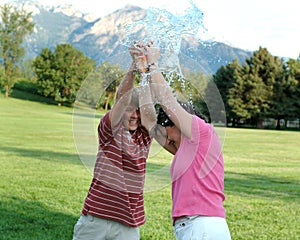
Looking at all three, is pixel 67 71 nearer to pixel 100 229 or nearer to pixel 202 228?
pixel 100 229

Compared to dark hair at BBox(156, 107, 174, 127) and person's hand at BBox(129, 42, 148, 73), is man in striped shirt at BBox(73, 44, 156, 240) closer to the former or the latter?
dark hair at BBox(156, 107, 174, 127)

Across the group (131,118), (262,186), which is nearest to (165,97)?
(131,118)

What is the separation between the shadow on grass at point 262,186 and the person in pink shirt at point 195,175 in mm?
5535

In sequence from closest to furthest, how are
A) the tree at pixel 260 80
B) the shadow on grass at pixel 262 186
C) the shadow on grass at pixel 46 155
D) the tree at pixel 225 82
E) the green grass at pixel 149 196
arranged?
the tree at pixel 225 82, the green grass at pixel 149 196, the shadow on grass at pixel 262 186, the shadow on grass at pixel 46 155, the tree at pixel 260 80

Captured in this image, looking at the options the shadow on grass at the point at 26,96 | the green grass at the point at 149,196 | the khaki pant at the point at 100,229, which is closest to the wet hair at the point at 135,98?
the green grass at the point at 149,196

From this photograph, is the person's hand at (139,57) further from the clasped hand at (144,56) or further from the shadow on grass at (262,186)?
the shadow on grass at (262,186)

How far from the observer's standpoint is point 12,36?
54.5 metres

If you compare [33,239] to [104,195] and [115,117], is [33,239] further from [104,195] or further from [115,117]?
[115,117]

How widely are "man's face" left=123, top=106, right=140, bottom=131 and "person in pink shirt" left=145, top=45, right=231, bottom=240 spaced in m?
0.14

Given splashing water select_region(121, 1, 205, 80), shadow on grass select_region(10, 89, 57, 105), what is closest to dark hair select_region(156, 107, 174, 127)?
splashing water select_region(121, 1, 205, 80)

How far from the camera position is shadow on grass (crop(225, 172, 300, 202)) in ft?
26.9

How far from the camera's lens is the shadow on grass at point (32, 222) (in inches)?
204

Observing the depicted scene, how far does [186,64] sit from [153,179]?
2.50 ft

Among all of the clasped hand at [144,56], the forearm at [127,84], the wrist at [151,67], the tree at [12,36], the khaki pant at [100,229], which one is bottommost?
the khaki pant at [100,229]
